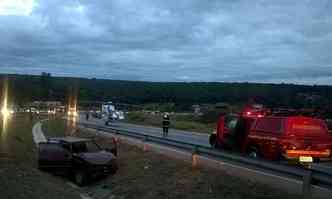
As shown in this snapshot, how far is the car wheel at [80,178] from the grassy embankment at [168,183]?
33 centimetres

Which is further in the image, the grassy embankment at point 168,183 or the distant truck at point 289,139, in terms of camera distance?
the distant truck at point 289,139

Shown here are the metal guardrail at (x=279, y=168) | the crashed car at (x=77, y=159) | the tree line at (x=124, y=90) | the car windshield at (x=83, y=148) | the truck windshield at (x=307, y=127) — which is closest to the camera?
the metal guardrail at (x=279, y=168)

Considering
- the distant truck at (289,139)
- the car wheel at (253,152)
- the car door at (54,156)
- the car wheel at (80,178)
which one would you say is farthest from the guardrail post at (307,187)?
the car door at (54,156)

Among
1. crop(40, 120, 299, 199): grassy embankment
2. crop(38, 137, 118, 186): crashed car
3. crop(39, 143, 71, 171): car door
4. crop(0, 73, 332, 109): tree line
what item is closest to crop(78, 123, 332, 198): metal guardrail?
crop(40, 120, 299, 199): grassy embankment

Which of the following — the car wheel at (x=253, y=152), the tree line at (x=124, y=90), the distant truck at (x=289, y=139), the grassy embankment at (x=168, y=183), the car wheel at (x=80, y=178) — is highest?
the tree line at (x=124, y=90)

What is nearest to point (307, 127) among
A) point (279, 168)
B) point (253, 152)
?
point (253, 152)

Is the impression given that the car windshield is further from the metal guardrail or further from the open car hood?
the metal guardrail

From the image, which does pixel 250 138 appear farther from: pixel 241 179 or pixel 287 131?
pixel 241 179

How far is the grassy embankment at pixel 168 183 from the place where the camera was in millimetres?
13249

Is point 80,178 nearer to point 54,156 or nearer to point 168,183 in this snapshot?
point 54,156

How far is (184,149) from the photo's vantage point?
773 inches

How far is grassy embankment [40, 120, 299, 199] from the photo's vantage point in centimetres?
1325

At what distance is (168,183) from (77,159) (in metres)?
5.02

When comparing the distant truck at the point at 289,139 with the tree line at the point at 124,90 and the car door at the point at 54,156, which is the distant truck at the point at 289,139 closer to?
the car door at the point at 54,156
